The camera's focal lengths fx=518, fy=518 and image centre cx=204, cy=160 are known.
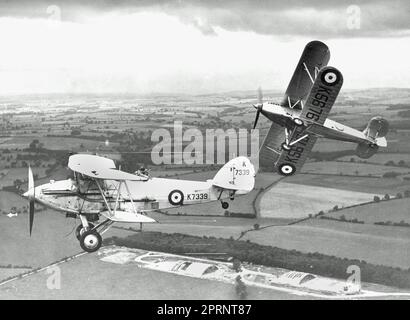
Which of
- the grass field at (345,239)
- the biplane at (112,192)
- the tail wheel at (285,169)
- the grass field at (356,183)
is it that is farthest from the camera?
the grass field at (356,183)

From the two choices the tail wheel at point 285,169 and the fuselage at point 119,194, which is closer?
the fuselage at point 119,194

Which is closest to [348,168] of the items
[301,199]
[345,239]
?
[301,199]

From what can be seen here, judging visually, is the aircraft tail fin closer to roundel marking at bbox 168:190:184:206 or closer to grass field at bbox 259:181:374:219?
roundel marking at bbox 168:190:184:206

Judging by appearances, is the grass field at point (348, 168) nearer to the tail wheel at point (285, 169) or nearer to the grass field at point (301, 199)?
the grass field at point (301, 199)

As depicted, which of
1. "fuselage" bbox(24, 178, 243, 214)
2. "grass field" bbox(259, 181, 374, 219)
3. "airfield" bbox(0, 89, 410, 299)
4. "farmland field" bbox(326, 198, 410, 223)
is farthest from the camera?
"farmland field" bbox(326, 198, 410, 223)

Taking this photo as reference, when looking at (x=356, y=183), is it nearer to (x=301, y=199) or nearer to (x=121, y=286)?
(x=301, y=199)

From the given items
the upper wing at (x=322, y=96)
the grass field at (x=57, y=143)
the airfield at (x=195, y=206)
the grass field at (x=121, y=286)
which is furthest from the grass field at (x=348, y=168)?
the upper wing at (x=322, y=96)

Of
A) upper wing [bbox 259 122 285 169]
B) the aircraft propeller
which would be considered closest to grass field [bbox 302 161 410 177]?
upper wing [bbox 259 122 285 169]
